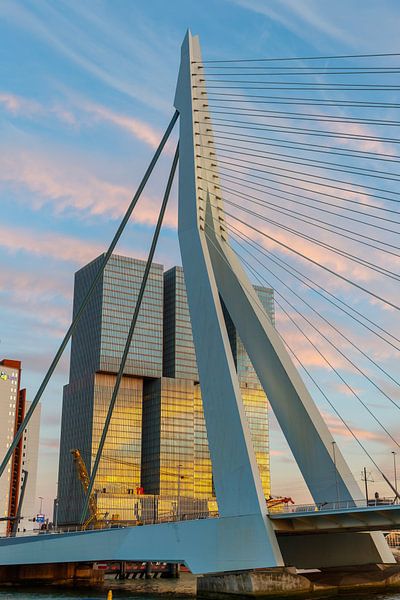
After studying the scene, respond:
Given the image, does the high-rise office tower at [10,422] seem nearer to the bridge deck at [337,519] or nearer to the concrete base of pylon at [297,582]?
the concrete base of pylon at [297,582]

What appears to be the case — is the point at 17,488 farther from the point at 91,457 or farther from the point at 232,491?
the point at 232,491

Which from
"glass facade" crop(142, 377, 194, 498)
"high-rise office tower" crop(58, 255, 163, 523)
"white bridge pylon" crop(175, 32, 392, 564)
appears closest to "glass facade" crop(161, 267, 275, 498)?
"glass facade" crop(142, 377, 194, 498)

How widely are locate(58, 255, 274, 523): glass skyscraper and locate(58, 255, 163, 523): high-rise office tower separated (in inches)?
7.0

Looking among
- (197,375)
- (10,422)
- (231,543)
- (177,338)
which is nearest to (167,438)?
(197,375)

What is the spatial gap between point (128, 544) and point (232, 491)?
26.7ft

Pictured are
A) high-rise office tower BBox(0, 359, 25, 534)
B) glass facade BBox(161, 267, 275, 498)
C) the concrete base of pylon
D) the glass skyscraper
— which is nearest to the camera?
the concrete base of pylon

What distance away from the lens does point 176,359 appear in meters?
141

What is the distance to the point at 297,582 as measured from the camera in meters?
31.5

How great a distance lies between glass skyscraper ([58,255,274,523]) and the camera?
130m

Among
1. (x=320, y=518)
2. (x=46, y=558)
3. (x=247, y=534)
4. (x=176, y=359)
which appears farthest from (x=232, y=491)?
(x=176, y=359)

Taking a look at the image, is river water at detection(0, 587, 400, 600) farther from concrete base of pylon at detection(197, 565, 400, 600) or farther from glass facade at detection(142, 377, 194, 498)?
glass facade at detection(142, 377, 194, 498)

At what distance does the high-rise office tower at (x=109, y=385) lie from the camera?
423 feet

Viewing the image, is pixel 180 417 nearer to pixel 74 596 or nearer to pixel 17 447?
pixel 17 447

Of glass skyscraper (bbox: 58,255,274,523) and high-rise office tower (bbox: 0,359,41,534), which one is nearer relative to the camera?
glass skyscraper (bbox: 58,255,274,523)
